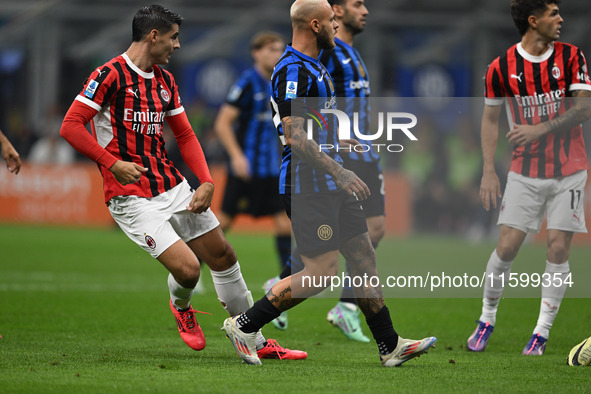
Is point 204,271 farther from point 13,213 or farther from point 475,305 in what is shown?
point 13,213

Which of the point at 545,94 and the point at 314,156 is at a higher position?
the point at 545,94

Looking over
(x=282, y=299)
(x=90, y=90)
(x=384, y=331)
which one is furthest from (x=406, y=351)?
(x=90, y=90)

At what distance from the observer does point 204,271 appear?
12.5 meters

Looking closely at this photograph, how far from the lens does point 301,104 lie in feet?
18.1

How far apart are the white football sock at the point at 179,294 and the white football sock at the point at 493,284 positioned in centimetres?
212

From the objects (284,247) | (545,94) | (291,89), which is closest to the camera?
(291,89)

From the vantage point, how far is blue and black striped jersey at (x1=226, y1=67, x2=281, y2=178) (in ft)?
31.3

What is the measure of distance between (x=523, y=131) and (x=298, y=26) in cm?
181

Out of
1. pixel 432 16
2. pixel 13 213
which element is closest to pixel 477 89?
pixel 432 16

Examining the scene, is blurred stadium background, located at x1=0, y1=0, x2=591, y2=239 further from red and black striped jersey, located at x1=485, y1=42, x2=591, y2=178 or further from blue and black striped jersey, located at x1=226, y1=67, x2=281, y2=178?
red and black striped jersey, located at x1=485, y1=42, x2=591, y2=178

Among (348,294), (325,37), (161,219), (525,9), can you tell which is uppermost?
(525,9)

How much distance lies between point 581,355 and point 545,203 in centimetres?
116

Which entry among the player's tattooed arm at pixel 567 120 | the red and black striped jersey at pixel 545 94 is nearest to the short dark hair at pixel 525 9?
the red and black striped jersey at pixel 545 94

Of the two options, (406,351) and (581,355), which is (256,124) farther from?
(581,355)
